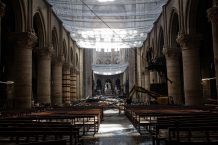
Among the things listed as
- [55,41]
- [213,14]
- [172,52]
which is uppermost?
[55,41]

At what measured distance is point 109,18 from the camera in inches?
1204

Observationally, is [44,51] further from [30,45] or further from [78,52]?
[78,52]

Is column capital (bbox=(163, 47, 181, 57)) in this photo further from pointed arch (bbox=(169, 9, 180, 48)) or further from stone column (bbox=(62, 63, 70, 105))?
stone column (bbox=(62, 63, 70, 105))

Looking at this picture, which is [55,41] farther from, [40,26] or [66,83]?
[66,83]

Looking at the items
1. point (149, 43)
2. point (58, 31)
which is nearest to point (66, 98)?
point (58, 31)

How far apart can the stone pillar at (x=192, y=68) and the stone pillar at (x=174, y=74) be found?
15.6 feet

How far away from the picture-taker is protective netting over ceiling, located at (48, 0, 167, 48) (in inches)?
1017

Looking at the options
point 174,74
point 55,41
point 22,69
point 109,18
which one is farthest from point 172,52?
point 22,69

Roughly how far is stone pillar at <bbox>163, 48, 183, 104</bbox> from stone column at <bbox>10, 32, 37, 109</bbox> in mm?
11899

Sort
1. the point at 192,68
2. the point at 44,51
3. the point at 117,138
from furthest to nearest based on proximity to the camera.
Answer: the point at 44,51, the point at 192,68, the point at 117,138

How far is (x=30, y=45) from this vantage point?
17.4 m

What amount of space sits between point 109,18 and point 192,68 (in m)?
14.5

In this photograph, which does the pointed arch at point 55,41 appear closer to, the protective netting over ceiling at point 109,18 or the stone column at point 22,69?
the protective netting over ceiling at point 109,18

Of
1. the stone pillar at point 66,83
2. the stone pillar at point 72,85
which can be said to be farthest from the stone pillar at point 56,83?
the stone pillar at point 72,85
